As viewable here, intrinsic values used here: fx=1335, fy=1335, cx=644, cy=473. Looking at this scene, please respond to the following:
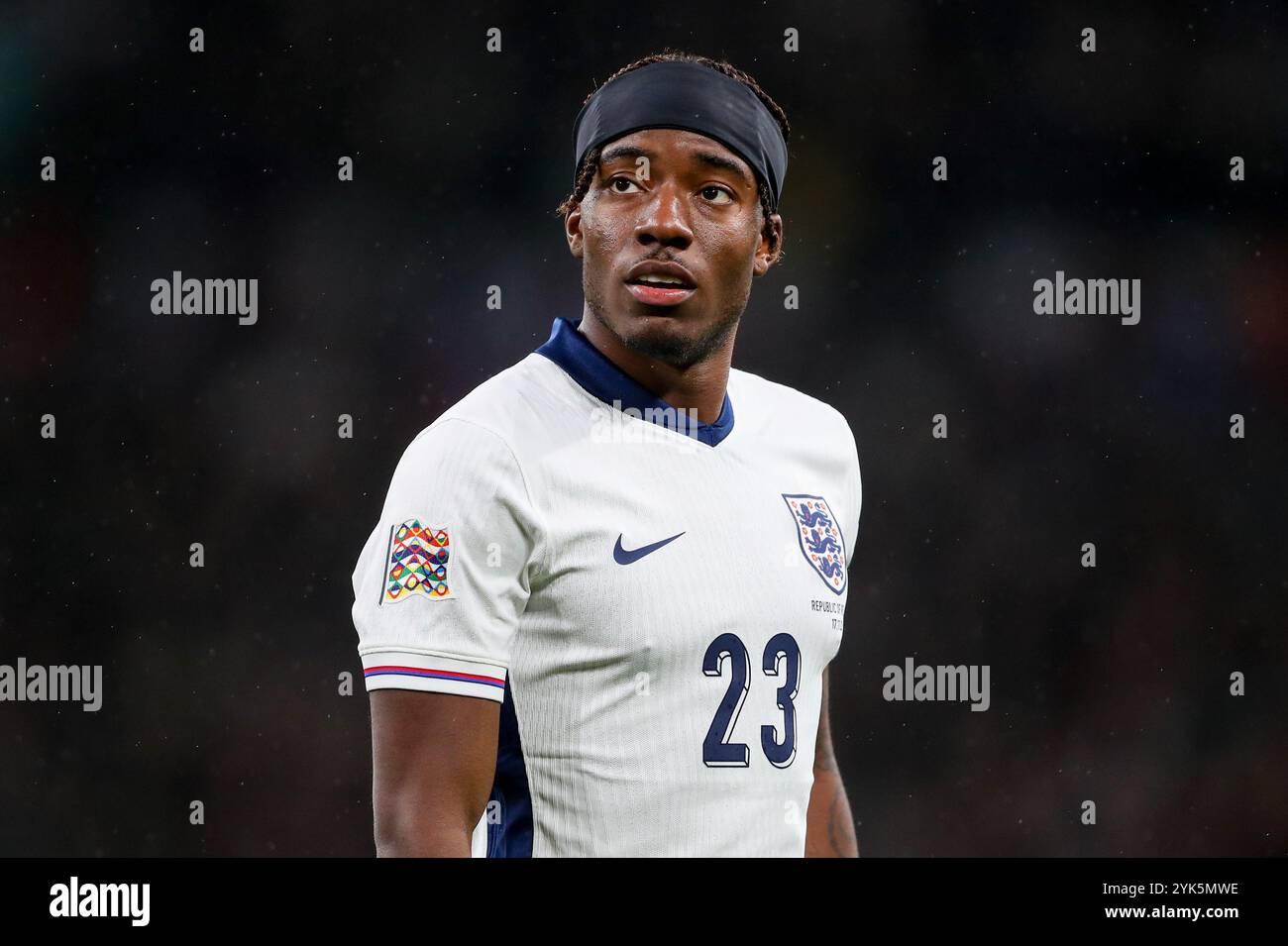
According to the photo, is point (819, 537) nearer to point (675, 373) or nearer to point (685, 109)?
point (675, 373)

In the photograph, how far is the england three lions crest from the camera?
2660 mm

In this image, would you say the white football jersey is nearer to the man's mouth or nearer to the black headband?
the man's mouth

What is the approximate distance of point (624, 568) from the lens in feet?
7.69

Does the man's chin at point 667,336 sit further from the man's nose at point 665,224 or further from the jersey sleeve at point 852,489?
the jersey sleeve at point 852,489

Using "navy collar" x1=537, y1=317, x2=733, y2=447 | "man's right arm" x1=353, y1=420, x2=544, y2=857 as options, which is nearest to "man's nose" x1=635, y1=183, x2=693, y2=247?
"navy collar" x1=537, y1=317, x2=733, y2=447

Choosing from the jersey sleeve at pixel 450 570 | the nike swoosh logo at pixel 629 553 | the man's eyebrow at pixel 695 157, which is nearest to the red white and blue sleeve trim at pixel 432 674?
the jersey sleeve at pixel 450 570

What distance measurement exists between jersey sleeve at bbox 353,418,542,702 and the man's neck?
385 millimetres

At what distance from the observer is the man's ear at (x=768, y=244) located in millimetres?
2775

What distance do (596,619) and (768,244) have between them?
961 mm

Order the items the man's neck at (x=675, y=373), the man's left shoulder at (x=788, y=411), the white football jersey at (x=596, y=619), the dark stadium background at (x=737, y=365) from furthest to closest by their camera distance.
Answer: the dark stadium background at (x=737, y=365) < the man's left shoulder at (x=788, y=411) < the man's neck at (x=675, y=373) < the white football jersey at (x=596, y=619)

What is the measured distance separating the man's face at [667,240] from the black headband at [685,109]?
0.08ft

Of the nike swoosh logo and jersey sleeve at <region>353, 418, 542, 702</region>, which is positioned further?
the nike swoosh logo

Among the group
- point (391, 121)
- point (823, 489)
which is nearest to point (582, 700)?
point (823, 489)

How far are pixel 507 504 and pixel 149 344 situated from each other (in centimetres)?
441
